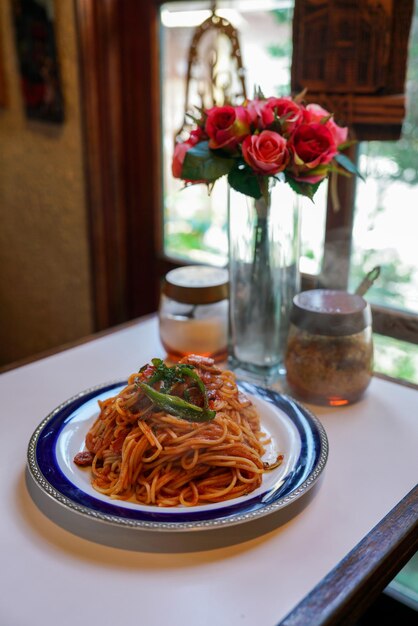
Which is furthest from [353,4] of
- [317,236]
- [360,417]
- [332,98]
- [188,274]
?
[360,417]

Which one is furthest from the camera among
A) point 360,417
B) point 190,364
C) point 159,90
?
point 159,90

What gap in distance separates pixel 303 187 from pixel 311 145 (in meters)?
0.07

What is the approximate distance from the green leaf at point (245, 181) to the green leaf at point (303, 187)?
0.19ft

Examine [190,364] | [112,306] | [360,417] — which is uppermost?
[190,364]

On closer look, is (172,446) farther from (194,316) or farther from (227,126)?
(227,126)

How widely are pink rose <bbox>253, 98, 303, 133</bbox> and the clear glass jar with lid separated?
0.33 m

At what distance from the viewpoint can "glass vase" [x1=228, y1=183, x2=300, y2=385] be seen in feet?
3.72

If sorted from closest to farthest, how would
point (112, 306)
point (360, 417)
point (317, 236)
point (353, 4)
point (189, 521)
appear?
point (189, 521) → point (360, 417) → point (353, 4) → point (317, 236) → point (112, 306)

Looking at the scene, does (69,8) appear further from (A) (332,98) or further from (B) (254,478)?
(B) (254,478)

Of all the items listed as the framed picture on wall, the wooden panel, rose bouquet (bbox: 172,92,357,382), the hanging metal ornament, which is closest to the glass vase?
rose bouquet (bbox: 172,92,357,382)

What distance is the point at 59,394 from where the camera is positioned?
117cm

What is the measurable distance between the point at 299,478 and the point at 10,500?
39 cm

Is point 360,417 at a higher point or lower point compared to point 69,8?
lower

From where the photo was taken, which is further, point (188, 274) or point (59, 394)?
point (188, 274)
